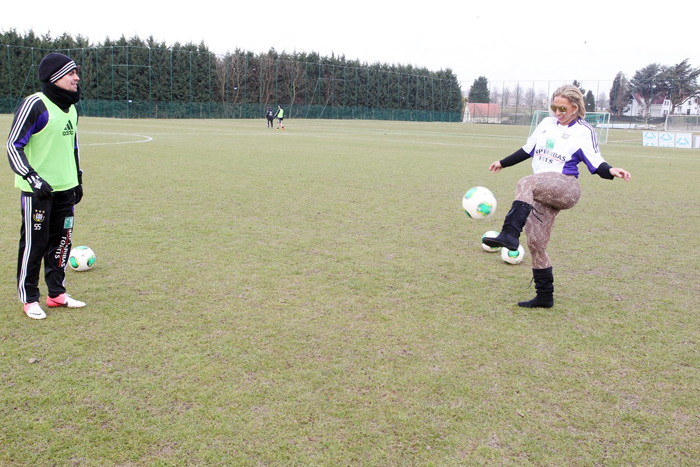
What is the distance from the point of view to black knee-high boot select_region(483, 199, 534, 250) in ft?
14.8

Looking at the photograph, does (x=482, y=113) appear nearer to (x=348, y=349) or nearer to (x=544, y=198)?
(x=544, y=198)

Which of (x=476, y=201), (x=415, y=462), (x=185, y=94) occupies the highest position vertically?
(x=185, y=94)

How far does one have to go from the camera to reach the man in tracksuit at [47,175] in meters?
4.44

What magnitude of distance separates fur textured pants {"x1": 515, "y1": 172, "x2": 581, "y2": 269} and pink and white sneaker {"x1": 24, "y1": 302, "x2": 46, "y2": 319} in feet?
13.1

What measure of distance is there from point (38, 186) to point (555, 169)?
409 centimetres

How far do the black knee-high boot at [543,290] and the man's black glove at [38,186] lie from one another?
13.2 feet

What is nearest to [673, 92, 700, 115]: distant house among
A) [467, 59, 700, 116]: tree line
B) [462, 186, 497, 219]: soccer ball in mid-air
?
[467, 59, 700, 116]: tree line

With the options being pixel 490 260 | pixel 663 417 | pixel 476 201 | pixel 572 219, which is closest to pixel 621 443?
pixel 663 417

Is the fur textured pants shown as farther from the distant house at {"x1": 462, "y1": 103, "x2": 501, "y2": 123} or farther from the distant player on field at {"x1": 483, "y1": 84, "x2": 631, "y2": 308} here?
the distant house at {"x1": 462, "y1": 103, "x2": 501, "y2": 123}

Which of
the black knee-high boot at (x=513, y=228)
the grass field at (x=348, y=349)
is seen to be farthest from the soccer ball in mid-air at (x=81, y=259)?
the black knee-high boot at (x=513, y=228)

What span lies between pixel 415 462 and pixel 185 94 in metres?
57.9

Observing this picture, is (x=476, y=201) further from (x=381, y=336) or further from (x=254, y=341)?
(x=254, y=341)

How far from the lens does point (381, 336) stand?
14.6 ft

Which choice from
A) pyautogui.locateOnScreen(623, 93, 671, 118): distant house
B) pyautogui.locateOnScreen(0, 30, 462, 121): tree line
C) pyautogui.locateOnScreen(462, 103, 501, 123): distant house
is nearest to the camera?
pyautogui.locateOnScreen(0, 30, 462, 121): tree line
